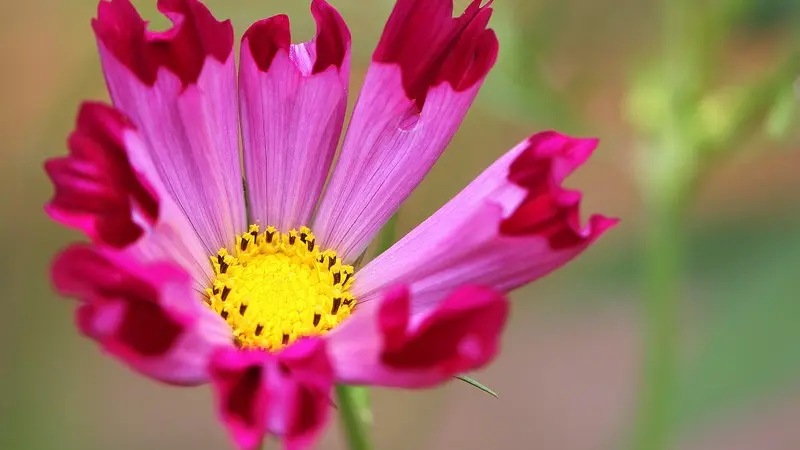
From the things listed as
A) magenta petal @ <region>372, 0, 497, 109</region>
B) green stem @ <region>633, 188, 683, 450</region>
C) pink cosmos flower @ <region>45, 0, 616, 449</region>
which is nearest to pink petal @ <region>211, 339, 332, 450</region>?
pink cosmos flower @ <region>45, 0, 616, 449</region>

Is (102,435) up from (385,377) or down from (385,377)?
down

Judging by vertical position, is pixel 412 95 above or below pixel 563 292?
above

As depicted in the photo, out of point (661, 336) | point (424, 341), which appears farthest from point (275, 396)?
point (661, 336)

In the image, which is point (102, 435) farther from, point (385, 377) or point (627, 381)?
point (385, 377)

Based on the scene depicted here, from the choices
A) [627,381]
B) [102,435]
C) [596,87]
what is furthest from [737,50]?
[102,435]

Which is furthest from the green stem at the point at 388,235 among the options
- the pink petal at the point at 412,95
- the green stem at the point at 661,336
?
the green stem at the point at 661,336

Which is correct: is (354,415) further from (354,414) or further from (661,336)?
(661,336)

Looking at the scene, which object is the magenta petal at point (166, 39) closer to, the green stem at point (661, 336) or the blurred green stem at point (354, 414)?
the blurred green stem at point (354, 414)
